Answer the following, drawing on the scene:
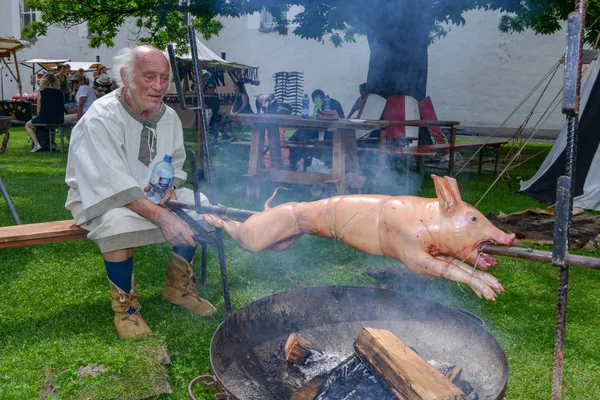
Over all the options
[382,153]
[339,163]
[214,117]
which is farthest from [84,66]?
[339,163]

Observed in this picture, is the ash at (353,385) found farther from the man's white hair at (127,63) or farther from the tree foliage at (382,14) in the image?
the tree foliage at (382,14)

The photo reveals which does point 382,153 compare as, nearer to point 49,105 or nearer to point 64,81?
point 49,105

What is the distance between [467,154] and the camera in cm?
1256

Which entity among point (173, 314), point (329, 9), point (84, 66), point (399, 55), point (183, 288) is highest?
point (84, 66)

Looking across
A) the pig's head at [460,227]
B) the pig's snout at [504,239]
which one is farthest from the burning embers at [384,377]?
the pig's snout at [504,239]

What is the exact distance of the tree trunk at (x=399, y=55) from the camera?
9172 mm

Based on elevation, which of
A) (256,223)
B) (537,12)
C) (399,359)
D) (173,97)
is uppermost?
(537,12)

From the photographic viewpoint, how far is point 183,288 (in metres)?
3.85

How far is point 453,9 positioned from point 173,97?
32.9 ft

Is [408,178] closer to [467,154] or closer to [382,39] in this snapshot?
[382,39]

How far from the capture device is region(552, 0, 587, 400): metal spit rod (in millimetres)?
1832

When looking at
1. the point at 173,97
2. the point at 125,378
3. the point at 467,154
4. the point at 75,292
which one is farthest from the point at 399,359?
the point at 173,97

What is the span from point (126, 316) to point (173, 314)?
1.26 ft

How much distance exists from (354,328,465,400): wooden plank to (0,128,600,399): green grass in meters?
1.10
